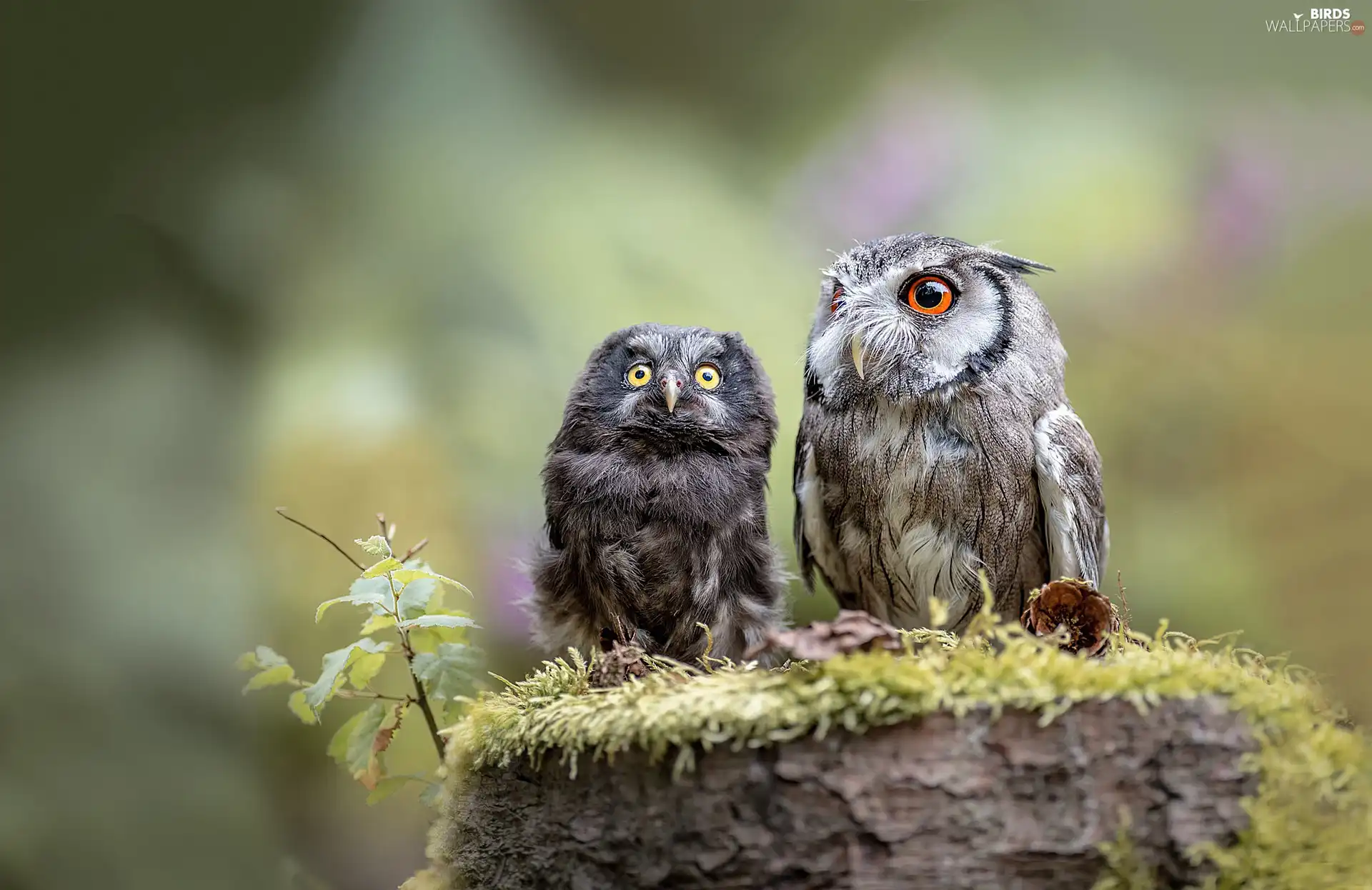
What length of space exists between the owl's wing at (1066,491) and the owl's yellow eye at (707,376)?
522 millimetres

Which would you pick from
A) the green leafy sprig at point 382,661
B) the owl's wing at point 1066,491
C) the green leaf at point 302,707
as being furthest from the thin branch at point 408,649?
the owl's wing at point 1066,491

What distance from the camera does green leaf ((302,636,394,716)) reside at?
1.45 meters

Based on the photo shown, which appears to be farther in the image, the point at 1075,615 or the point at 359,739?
the point at 359,739

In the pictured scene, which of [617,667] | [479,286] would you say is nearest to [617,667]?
[617,667]

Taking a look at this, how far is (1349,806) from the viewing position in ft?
3.14

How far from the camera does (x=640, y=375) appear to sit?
5.18ft

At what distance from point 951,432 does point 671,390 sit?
0.45 meters

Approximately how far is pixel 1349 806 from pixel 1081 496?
639 mm

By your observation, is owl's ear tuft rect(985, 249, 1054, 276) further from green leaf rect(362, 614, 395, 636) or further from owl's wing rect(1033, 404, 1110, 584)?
green leaf rect(362, 614, 395, 636)

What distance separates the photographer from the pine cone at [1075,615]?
1.20 m

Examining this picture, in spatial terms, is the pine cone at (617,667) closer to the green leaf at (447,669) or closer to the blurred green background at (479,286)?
the green leaf at (447,669)

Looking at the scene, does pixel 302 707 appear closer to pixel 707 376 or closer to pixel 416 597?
pixel 416 597

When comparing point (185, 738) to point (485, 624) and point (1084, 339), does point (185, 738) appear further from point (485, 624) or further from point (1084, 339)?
point (1084, 339)

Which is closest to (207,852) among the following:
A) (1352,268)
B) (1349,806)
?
(1349,806)
